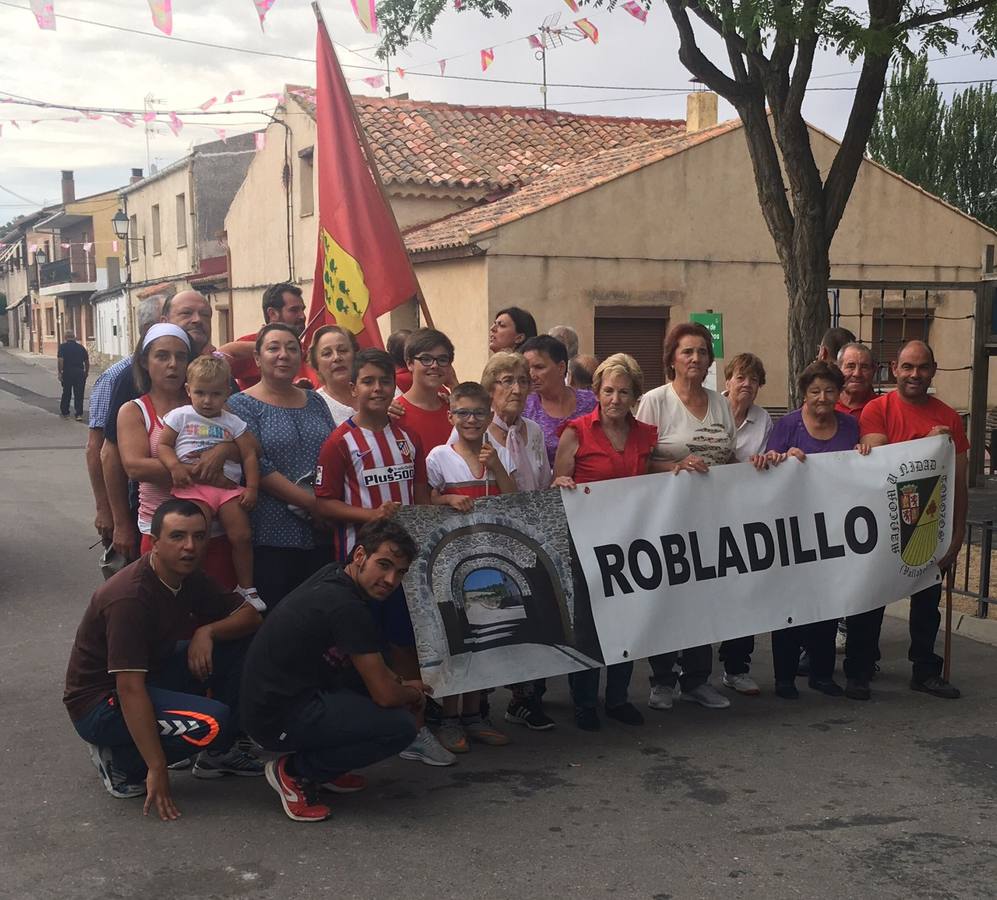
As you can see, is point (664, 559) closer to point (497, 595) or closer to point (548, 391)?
point (497, 595)

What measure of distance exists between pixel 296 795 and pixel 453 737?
993mm

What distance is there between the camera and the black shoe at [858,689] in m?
6.02

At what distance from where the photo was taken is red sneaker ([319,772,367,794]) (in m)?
4.78

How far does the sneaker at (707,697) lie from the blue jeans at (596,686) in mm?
450

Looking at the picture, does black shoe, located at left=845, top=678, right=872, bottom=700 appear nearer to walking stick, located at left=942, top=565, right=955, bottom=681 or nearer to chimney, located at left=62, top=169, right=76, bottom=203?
walking stick, located at left=942, top=565, right=955, bottom=681

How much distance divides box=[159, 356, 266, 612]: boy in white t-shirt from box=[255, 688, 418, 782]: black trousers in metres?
0.68

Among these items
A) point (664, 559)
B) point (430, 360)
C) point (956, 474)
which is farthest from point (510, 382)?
point (956, 474)

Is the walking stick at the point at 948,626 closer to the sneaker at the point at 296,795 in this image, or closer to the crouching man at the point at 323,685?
the crouching man at the point at 323,685

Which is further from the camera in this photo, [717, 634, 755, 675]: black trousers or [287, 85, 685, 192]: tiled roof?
[287, 85, 685, 192]: tiled roof

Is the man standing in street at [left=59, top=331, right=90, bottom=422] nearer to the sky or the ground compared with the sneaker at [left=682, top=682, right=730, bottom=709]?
nearer to the sky

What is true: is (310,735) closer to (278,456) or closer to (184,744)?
(184,744)

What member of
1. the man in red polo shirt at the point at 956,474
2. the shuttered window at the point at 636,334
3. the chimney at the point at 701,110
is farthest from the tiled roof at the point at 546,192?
the man in red polo shirt at the point at 956,474

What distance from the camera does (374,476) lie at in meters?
5.10

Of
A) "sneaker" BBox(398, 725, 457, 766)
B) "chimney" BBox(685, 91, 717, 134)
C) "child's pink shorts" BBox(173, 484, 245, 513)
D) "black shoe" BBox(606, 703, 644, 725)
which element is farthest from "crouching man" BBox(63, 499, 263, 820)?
"chimney" BBox(685, 91, 717, 134)
